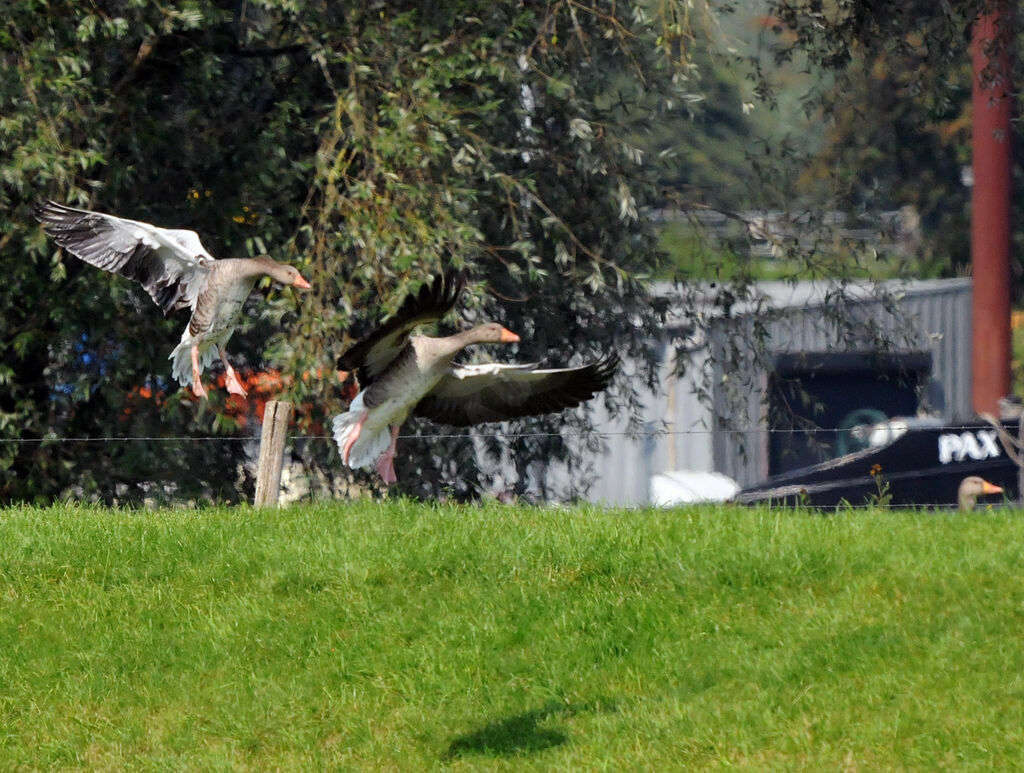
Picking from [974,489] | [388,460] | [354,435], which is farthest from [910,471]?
[354,435]

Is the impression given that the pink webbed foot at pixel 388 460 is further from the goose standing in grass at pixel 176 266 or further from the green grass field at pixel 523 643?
the green grass field at pixel 523 643

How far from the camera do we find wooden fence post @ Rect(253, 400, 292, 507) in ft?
31.7

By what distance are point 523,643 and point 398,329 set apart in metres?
2.21

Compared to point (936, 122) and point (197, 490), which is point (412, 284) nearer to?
point (197, 490)

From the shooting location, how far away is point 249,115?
41.7 ft

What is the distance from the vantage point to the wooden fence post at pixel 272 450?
966cm

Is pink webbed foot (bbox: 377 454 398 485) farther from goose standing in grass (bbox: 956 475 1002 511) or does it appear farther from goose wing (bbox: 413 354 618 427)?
goose standing in grass (bbox: 956 475 1002 511)

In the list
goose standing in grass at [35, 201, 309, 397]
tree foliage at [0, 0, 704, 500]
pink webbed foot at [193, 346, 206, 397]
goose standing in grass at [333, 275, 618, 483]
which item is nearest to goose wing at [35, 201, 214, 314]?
goose standing in grass at [35, 201, 309, 397]

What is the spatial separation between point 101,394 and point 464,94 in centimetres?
374

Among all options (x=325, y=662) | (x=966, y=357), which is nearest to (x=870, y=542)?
(x=325, y=662)

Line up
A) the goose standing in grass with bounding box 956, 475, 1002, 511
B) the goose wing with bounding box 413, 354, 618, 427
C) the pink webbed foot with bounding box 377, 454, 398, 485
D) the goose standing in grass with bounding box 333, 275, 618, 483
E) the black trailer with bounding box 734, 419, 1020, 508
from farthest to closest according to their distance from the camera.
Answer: the black trailer with bounding box 734, 419, 1020, 508 < the goose standing in grass with bounding box 956, 475, 1002, 511 < the pink webbed foot with bounding box 377, 454, 398, 485 < the goose wing with bounding box 413, 354, 618, 427 < the goose standing in grass with bounding box 333, 275, 618, 483

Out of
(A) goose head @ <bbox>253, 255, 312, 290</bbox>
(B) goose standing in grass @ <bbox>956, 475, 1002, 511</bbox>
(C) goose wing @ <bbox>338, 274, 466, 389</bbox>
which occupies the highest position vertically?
(A) goose head @ <bbox>253, 255, 312, 290</bbox>

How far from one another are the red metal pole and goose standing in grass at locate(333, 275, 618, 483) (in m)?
6.17

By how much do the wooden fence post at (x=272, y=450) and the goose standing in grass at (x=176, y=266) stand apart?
33 centimetres
